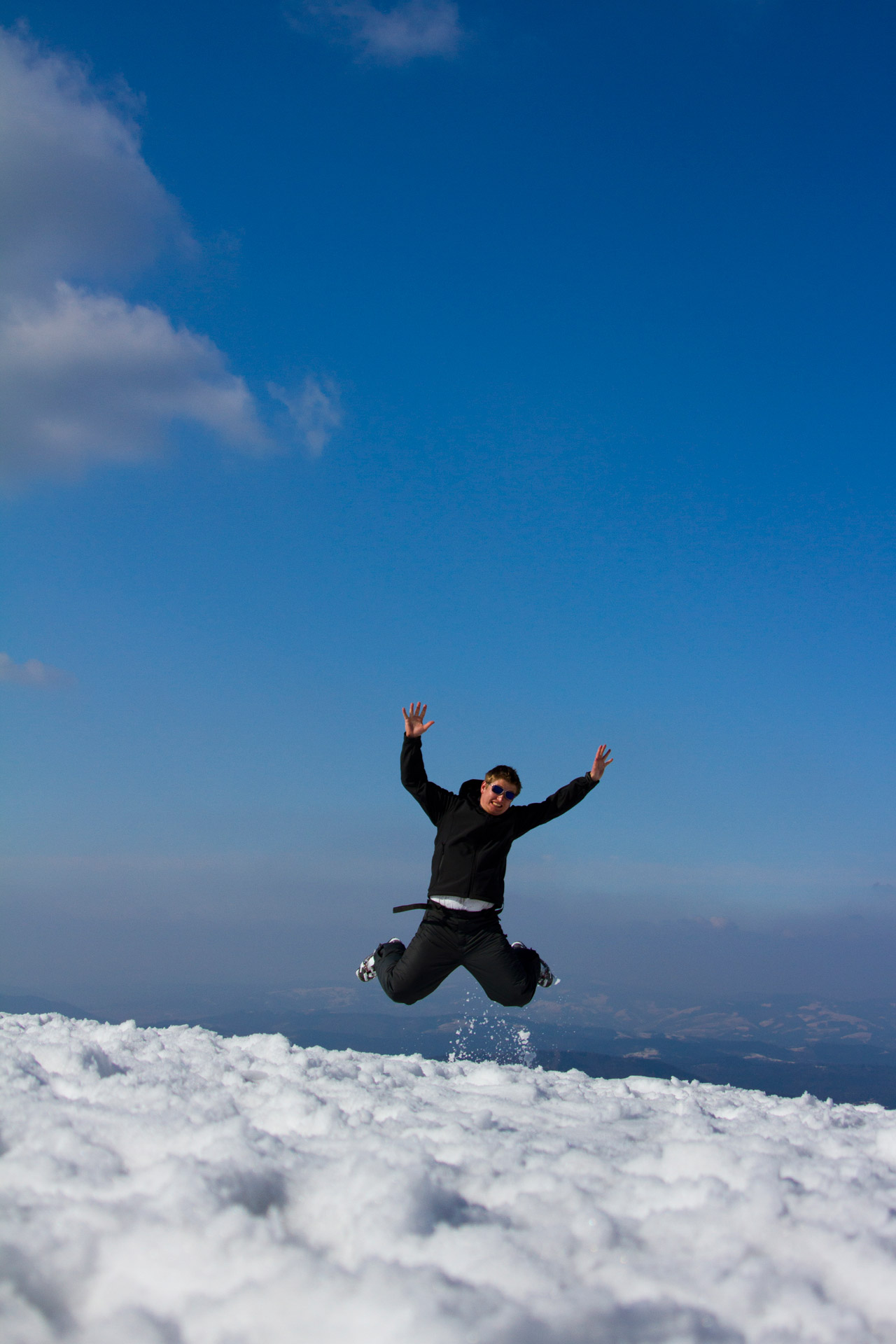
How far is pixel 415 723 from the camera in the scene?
9430 mm

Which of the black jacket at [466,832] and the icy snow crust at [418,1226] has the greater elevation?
the black jacket at [466,832]

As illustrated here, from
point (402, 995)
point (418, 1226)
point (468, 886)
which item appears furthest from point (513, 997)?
point (418, 1226)

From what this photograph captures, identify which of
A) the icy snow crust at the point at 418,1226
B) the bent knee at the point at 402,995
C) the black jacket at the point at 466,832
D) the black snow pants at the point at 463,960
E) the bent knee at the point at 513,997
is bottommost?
the icy snow crust at the point at 418,1226

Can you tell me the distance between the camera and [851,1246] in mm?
3557

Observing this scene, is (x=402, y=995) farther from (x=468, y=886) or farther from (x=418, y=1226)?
(x=418, y=1226)

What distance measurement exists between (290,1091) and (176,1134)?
132cm

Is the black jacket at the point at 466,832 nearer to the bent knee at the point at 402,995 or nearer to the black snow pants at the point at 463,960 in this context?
the black snow pants at the point at 463,960

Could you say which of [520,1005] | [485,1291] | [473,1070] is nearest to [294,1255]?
[485,1291]

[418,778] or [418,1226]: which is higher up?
[418,778]

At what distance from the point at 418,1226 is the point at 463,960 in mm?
5915

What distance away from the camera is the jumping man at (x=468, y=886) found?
356 inches

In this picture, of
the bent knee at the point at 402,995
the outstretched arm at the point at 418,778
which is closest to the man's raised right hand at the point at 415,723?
the outstretched arm at the point at 418,778

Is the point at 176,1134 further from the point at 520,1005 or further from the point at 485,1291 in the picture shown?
the point at 520,1005

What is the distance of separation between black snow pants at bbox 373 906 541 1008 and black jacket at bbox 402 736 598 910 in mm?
321
